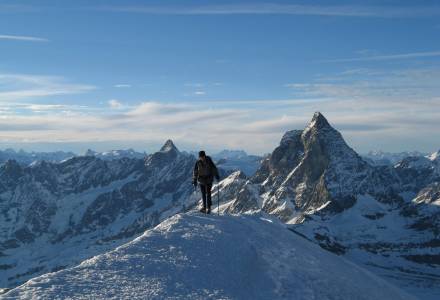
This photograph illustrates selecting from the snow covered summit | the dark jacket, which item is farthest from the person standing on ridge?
the snow covered summit

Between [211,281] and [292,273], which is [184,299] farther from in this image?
[292,273]

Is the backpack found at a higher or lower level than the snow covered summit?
higher

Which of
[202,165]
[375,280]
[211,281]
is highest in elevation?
[202,165]

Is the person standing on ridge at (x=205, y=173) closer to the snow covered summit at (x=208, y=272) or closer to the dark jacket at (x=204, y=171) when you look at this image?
the dark jacket at (x=204, y=171)

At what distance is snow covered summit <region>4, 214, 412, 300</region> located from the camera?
822 inches

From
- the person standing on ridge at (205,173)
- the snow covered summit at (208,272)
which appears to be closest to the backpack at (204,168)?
the person standing on ridge at (205,173)

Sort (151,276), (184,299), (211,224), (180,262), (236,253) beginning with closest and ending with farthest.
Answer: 1. (184,299)
2. (151,276)
3. (180,262)
4. (236,253)
5. (211,224)

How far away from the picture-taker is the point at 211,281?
22.5m

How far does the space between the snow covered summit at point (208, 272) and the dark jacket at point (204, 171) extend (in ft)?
20.9

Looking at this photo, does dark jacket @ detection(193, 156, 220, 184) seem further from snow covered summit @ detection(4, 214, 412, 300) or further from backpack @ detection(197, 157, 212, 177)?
snow covered summit @ detection(4, 214, 412, 300)

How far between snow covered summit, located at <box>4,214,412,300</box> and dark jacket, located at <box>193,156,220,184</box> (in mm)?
6360

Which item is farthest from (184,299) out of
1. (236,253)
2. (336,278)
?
(336,278)

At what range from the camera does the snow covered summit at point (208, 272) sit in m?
20.9

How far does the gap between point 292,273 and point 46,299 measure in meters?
10.5
